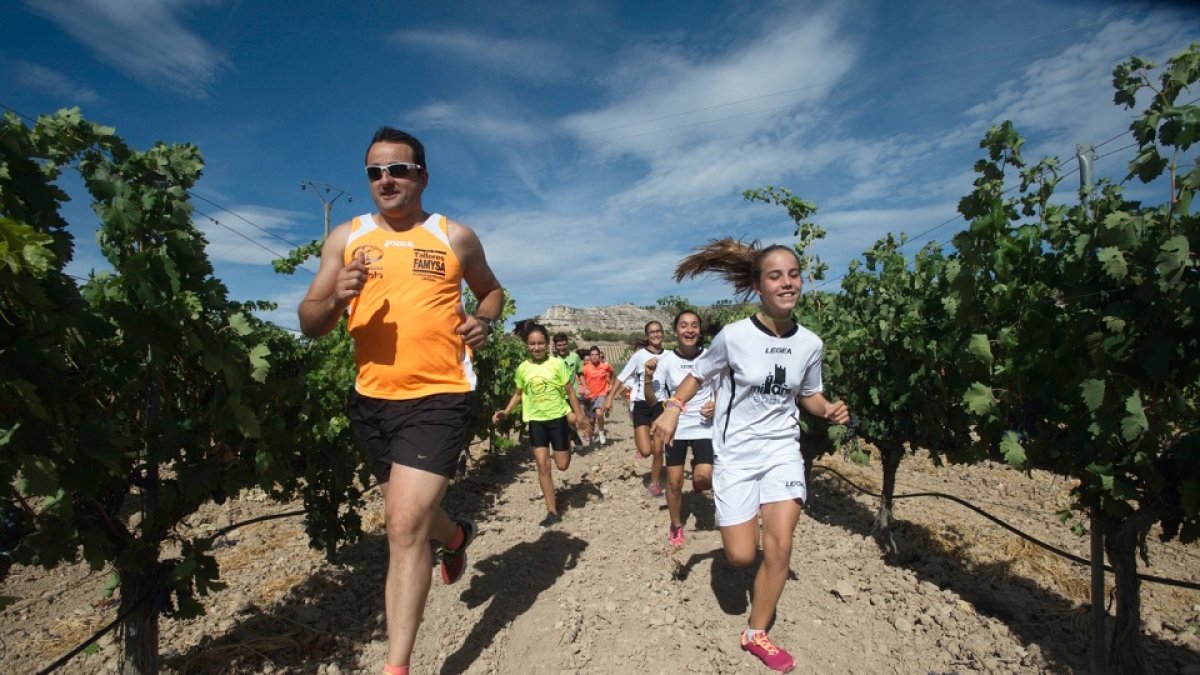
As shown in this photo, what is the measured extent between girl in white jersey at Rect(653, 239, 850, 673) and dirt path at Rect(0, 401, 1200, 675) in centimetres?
53

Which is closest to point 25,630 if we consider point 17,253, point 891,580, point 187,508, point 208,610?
point 208,610

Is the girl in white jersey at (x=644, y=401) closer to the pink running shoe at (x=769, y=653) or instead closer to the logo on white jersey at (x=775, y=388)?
the logo on white jersey at (x=775, y=388)

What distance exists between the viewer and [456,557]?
3637 mm

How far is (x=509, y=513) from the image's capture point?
271 inches

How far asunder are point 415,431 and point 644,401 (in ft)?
14.2

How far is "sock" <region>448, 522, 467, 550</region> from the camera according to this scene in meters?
3.49

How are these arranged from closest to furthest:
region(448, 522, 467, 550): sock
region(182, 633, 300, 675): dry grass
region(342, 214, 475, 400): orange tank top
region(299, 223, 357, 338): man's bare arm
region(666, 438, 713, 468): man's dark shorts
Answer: region(299, 223, 357, 338): man's bare arm
region(342, 214, 475, 400): orange tank top
region(182, 633, 300, 675): dry grass
region(448, 522, 467, 550): sock
region(666, 438, 713, 468): man's dark shorts

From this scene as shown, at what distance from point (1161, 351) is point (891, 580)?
8.39 feet

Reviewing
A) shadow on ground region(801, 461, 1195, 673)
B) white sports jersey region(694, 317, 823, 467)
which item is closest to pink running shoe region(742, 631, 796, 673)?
white sports jersey region(694, 317, 823, 467)

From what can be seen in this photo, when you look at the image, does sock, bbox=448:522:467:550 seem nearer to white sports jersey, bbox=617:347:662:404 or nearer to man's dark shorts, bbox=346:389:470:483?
man's dark shorts, bbox=346:389:470:483

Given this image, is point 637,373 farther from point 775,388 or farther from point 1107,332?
point 1107,332

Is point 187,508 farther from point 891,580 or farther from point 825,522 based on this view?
point 825,522

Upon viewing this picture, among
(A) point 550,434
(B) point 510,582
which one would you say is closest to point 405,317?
(B) point 510,582

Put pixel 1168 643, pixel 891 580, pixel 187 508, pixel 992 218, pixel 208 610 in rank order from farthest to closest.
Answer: pixel 891 580 → pixel 208 610 → pixel 1168 643 → pixel 992 218 → pixel 187 508
